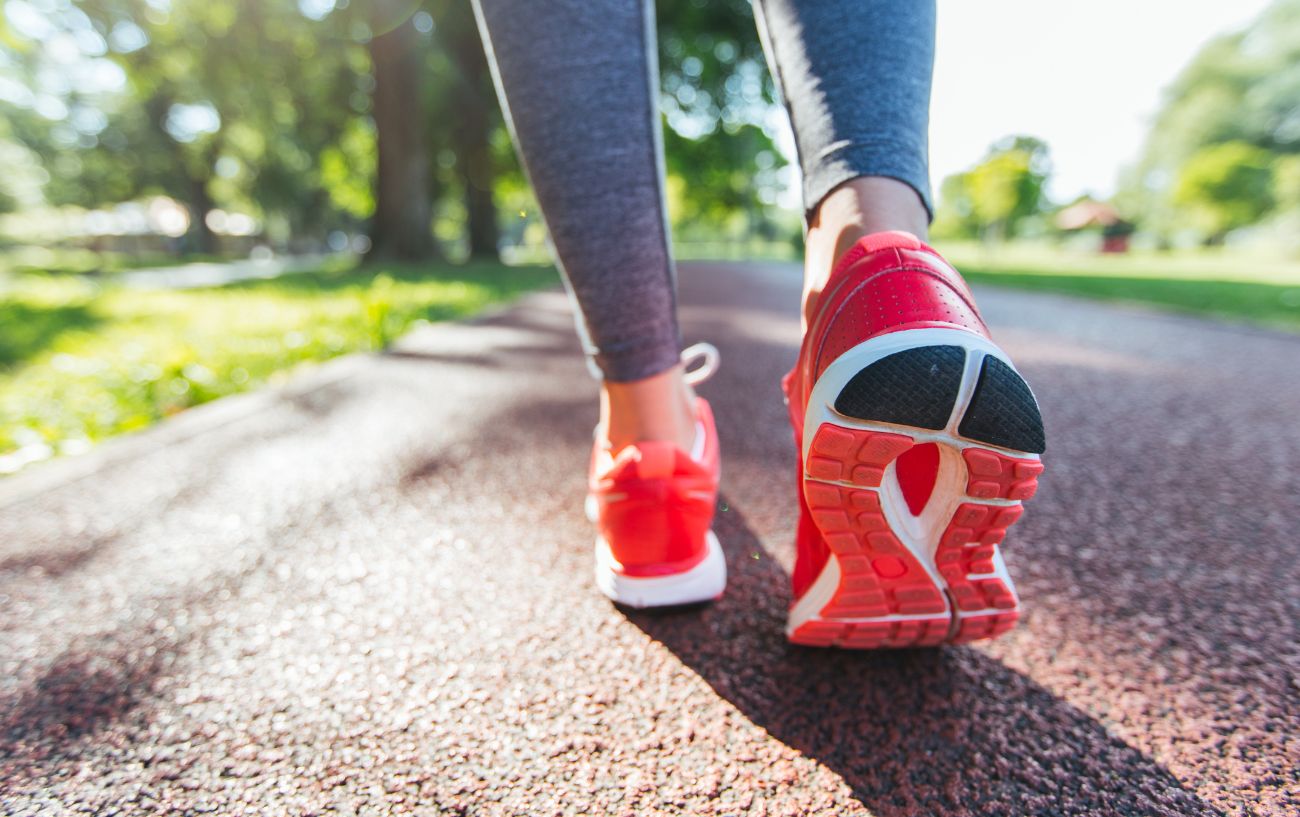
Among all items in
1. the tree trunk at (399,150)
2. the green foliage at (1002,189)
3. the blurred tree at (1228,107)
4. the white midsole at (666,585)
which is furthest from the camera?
the blurred tree at (1228,107)

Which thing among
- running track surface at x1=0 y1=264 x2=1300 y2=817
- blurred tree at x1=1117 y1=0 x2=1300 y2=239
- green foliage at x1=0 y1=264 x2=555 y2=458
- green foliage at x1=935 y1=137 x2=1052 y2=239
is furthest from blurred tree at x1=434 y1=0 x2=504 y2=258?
blurred tree at x1=1117 y1=0 x2=1300 y2=239

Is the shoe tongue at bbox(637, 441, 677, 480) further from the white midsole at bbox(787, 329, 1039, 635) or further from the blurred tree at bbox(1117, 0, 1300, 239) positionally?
the blurred tree at bbox(1117, 0, 1300, 239)

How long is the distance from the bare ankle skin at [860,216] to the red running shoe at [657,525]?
23 centimetres

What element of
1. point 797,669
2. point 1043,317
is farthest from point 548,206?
point 1043,317

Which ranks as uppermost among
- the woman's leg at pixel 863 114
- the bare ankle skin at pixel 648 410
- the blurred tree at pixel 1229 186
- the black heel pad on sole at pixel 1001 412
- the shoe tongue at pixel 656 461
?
the woman's leg at pixel 863 114

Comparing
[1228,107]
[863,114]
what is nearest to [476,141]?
[863,114]

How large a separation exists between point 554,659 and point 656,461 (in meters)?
A: 0.25

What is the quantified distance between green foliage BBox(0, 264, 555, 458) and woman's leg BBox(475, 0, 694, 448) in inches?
61.9

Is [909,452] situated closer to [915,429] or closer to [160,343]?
[915,429]

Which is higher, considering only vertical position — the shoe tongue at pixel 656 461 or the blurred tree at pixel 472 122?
the blurred tree at pixel 472 122

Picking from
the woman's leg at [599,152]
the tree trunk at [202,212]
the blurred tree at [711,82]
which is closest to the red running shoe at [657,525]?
the woman's leg at [599,152]

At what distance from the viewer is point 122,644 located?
74 cm

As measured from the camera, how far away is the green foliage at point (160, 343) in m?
1.79

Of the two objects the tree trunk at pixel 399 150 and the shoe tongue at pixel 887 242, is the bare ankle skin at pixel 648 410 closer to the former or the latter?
the shoe tongue at pixel 887 242
